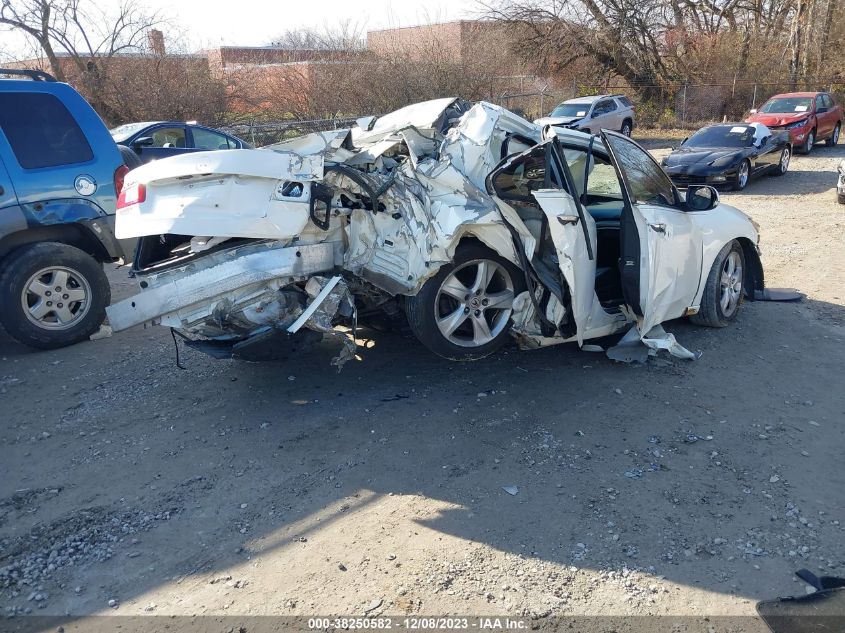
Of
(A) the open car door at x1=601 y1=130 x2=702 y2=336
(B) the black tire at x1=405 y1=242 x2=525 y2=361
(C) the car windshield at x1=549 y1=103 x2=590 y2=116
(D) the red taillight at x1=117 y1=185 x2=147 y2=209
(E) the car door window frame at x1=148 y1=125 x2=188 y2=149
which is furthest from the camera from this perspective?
(C) the car windshield at x1=549 y1=103 x2=590 y2=116

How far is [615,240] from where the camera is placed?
572 centimetres

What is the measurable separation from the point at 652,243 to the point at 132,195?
3663 mm

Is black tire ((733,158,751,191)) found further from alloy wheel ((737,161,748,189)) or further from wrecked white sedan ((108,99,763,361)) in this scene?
wrecked white sedan ((108,99,763,361))

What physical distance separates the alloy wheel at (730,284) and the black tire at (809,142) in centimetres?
1585

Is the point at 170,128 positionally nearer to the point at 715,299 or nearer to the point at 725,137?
the point at 715,299

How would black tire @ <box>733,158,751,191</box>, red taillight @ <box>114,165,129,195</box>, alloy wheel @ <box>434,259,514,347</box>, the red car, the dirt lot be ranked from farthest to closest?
the red car → black tire @ <box>733,158,751,191</box> → red taillight @ <box>114,165,129,195</box> → alloy wheel @ <box>434,259,514,347</box> → the dirt lot

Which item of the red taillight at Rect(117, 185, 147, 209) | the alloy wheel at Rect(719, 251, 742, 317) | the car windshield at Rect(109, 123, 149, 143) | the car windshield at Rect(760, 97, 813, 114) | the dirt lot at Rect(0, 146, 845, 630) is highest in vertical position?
the car windshield at Rect(109, 123, 149, 143)

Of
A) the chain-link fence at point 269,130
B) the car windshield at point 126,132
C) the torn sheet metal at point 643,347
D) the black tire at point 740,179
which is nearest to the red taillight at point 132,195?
the torn sheet metal at point 643,347

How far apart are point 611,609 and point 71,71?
22713 mm

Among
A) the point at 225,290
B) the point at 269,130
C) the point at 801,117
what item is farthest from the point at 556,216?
the point at 801,117

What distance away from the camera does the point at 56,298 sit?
6191mm

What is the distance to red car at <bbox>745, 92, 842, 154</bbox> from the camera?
19234mm

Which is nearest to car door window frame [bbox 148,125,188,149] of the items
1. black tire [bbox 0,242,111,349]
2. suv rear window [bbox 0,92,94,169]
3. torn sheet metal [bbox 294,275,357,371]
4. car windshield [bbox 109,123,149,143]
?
car windshield [bbox 109,123,149,143]

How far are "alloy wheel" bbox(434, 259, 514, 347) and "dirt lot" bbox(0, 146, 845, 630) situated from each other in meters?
0.38
